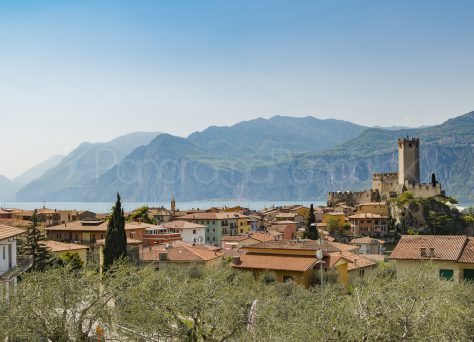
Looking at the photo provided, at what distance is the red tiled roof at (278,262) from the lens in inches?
1681

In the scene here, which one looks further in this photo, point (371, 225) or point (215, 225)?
point (371, 225)

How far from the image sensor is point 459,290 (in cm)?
2514

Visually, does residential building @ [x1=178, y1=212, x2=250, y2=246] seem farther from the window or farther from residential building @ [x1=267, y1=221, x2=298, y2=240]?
the window

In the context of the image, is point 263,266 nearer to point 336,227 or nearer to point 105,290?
point 105,290

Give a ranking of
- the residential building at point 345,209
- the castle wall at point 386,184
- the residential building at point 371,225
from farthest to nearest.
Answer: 1. the residential building at point 345,209
2. the castle wall at point 386,184
3. the residential building at point 371,225

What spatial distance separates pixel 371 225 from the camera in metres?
104

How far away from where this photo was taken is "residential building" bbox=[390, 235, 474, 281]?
3303cm

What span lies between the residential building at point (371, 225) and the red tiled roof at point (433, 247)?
223ft

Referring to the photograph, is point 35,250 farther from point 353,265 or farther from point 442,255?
point 442,255

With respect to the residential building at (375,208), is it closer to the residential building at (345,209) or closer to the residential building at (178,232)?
the residential building at (345,209)

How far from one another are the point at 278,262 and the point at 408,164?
7634cm

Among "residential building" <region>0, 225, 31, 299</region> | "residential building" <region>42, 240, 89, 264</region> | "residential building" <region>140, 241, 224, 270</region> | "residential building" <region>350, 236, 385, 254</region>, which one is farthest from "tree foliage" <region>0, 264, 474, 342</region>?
"residential building" <region>350, 236, 385, 254</region>

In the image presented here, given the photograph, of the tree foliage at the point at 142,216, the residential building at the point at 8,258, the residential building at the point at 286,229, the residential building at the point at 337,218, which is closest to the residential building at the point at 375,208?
the residential building at the point at 337,218

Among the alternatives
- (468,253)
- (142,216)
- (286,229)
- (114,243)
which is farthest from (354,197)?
(468,253)
